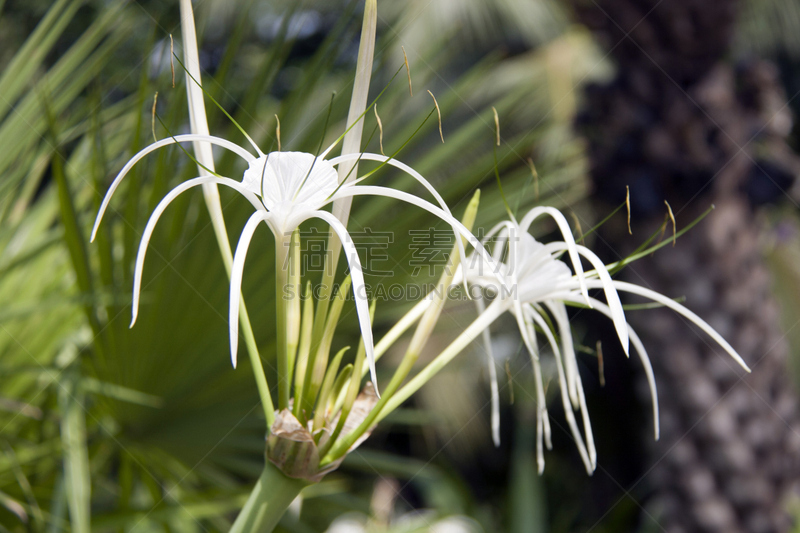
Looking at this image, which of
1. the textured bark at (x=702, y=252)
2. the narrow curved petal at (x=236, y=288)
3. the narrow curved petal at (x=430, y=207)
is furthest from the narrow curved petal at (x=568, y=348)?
the textured bark at (x=702, y=252)

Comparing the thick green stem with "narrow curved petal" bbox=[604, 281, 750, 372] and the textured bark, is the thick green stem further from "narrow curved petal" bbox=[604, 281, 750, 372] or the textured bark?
the textured bark

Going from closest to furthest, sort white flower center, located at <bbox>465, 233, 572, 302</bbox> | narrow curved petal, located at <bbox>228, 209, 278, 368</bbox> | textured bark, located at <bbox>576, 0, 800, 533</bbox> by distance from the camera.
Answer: narrow curved petal, located at <bbox>228, 209, 278, 368</bbox>
white flower center, located at <bbox>465, 233, 572, 302</bbox>
textured bark, located at <bbox>576, 0, 800, 533</bbox>

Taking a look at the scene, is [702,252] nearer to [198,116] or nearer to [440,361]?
[440,361]

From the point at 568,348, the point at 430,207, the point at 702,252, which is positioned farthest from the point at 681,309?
the point at 702,252

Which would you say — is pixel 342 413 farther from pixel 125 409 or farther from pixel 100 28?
pixel 100 28

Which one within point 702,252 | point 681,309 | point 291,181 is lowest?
point 702,252

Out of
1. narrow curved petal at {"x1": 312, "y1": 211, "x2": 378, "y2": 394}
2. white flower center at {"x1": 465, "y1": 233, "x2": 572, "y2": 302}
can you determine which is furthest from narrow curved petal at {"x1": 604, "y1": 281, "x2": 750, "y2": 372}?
narrow curved petal at {"x1": 312, "y1": 211, "x2": 378, "y2": 394}
